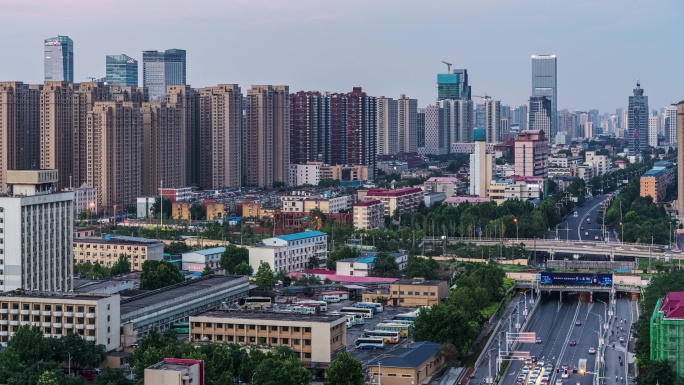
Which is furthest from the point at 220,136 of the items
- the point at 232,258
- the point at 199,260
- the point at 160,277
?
the point at 160,277

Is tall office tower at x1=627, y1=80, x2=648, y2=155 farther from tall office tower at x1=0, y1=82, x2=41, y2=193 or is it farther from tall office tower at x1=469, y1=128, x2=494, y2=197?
tall office tower at x1=0, y1=82, x2=41, y2=193

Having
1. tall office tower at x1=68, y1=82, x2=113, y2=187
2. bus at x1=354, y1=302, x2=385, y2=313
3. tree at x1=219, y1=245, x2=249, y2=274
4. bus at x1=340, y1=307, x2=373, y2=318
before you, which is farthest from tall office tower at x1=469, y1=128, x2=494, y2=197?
bus at x1=340, y1=307, x2=373, y2=318

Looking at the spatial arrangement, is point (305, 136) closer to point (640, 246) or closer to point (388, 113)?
point (388, 113)

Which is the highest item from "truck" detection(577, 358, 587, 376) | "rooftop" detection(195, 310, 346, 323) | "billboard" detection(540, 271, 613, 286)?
"rooftop" detection(195, 310, 346, 323)

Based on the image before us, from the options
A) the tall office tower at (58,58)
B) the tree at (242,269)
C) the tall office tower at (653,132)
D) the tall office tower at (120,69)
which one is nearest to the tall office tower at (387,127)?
the tall office tower at (120,69)

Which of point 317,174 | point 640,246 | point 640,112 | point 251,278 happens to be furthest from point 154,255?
point 640,112

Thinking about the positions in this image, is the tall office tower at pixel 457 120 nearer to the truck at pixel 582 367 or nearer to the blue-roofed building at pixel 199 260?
the blue-roofed building at pixel 199 260
